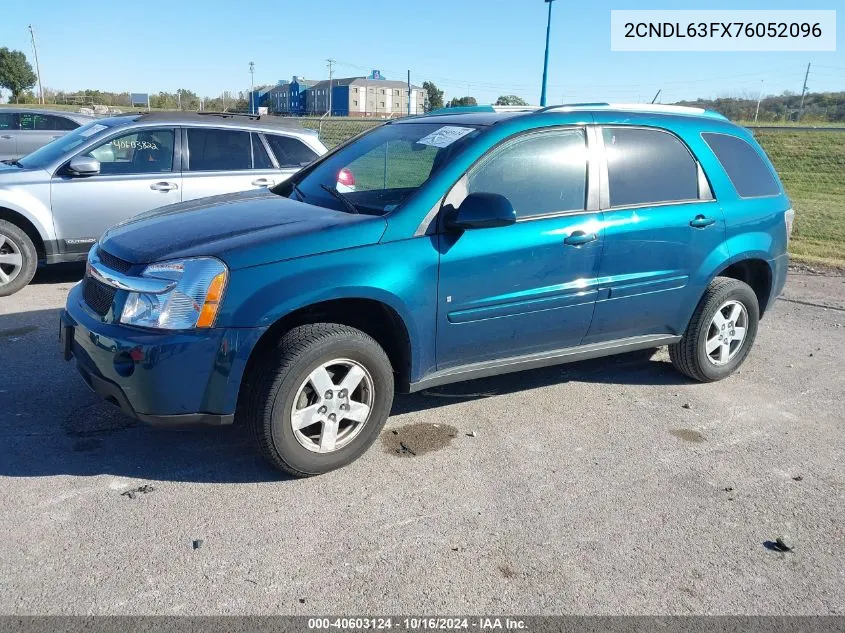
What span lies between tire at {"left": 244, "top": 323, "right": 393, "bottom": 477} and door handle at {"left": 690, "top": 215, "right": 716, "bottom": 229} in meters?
2.32

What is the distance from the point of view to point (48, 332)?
5660mm

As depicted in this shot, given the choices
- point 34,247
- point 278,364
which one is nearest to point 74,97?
point 34,247

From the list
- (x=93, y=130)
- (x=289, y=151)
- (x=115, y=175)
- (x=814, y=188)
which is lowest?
(x=814, y=188)

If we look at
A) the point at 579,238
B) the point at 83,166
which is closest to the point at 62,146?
the point at 83,166

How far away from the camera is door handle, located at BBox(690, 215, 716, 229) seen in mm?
4711

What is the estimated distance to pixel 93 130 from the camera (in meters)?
7.27

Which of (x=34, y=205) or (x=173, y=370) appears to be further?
(x=34, y=205)

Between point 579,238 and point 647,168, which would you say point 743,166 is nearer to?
point 647,168

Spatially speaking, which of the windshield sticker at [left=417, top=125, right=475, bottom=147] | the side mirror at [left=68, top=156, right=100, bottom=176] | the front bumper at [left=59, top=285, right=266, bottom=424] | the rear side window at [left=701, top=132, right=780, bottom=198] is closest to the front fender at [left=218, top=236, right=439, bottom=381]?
the front bumper at [left=59, top=285, right=266, bottom=424]

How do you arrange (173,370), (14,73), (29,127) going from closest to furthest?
(173,370)
(29,127)
(14,73)

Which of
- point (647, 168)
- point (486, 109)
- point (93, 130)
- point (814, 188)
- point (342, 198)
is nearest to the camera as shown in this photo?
point (342, 198)

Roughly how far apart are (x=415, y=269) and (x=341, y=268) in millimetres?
411

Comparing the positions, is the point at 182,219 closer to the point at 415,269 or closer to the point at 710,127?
the point at 415,269

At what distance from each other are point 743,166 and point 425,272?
2803mm
